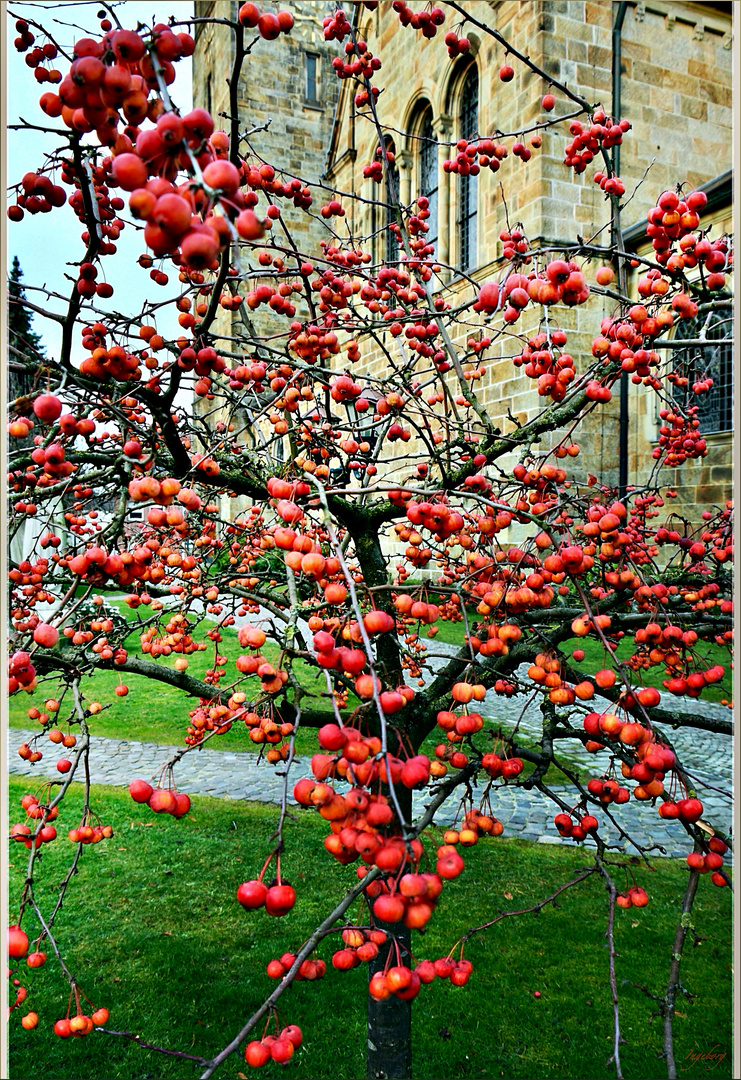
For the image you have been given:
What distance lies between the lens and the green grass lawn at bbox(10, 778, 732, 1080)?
10.2 ft

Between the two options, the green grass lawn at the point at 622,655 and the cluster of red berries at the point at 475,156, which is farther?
the green grass lawn at the point at 622,655

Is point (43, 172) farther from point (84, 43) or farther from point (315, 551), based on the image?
point (315, 551)

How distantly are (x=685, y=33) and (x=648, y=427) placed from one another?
5.92 metres

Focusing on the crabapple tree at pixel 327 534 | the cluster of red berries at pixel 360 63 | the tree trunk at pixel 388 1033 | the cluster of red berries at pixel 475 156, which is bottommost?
the tree trunk at pixel 388 1033

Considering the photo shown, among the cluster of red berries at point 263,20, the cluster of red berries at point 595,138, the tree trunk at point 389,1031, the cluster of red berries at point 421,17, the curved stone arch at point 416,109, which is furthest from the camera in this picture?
the curved stone arch at point 416,109

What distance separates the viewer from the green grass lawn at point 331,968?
310 cm

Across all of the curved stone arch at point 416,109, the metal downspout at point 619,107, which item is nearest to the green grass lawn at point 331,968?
the metal downspout at point 619,107

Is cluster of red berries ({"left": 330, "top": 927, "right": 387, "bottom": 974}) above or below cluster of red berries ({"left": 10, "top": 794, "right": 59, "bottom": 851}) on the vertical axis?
below

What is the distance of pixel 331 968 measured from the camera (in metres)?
3.81

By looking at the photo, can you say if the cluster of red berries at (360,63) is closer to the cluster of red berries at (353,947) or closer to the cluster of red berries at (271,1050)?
the cluster of red berries at (353,947)

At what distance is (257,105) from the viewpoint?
2012cm

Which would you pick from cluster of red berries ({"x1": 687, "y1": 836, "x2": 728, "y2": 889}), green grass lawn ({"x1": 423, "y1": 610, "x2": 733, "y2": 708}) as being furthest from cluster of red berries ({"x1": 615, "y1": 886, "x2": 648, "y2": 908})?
green grass lawn ({"x1": 423, "y1": 610, "x2": 733, "y2": 708})

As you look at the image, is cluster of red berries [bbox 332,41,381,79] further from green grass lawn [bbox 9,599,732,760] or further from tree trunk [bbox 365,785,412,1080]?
green grass lawn [bbox 9,599,732,760]

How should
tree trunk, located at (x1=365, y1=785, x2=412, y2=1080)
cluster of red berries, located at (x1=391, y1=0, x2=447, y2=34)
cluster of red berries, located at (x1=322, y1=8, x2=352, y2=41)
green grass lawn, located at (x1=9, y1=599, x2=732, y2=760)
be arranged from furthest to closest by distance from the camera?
1. green grass lawn, located at (x1=9, y1=599, x2=732, y2=760)
2. cluster of red berries, located at (x1=322, y1=8, x2=352, y2=41)
3. cluster of red berries, located at (x1=391, y1=0, x2=447, y2=34)
4. tree trunk, located at (x1=365, y1=785, x2=412, y2=1080)
